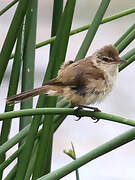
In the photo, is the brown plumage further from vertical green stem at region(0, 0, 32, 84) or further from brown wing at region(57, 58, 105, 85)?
vertical green stem at region(0, 0, 32, 84)

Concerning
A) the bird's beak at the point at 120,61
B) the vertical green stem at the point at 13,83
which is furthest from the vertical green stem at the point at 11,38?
the bird's beak at the point at 120,61

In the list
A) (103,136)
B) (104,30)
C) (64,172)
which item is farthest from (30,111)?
(104,30)

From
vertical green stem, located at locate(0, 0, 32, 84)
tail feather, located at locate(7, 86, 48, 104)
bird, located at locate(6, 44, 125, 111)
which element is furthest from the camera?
bird, located at locate(6, 44, 125, 111)

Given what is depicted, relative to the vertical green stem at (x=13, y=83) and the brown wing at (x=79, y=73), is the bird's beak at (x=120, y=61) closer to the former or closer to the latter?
the brown wing at (x=79, y=73)

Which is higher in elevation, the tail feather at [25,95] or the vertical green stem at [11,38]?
the vertical green stem at [11,38]

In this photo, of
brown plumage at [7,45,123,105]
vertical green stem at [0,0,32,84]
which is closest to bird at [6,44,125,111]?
brown plumage at [7,45,123,105]

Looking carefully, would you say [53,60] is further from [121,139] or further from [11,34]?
[121,139]

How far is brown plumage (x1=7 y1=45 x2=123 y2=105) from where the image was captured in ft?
5.76

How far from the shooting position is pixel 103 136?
5.44 metres

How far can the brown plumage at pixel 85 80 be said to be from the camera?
5.76 ft

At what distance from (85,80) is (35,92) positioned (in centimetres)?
25

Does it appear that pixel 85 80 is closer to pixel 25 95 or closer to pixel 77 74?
pixel 77 74

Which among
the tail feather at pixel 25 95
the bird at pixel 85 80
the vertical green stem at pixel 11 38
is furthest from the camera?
the bird at pixel 85 80

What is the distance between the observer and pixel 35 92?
163cm
